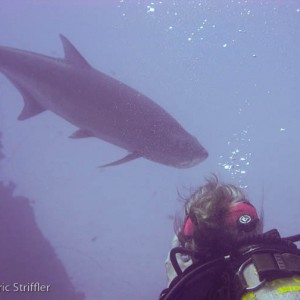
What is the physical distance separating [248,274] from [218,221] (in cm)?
52

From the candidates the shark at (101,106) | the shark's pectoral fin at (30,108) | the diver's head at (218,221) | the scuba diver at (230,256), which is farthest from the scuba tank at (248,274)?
the shark's pectoral fin at (30,108)

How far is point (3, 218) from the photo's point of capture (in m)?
17.5

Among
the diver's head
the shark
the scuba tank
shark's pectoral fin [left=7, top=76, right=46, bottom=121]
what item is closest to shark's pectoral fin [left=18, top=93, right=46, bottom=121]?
shark's pectoral fin [left=7, top=76, right=46, bottom=121]

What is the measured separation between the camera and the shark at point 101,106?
531cm

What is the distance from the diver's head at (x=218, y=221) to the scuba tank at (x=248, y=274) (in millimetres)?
138

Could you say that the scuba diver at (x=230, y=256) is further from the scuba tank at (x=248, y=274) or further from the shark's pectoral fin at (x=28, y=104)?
the shark's pectoral fin at (x=28, y=104)

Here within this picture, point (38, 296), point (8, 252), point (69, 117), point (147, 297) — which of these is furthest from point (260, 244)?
point (147, 297)

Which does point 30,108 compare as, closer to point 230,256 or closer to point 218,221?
point 218,221

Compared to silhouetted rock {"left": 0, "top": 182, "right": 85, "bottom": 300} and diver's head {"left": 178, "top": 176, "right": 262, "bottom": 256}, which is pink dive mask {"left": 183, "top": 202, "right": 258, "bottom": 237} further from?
silhouetted rock {"left": 0, "top": 182, "right": 85, "bottom": 300}

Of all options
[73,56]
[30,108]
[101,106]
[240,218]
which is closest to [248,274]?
[240,218]

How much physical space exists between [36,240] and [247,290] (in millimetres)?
17242

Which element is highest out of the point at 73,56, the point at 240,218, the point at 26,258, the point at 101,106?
the point at 73,56

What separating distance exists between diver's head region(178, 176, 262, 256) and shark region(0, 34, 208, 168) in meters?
3.02

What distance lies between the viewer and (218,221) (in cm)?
208
